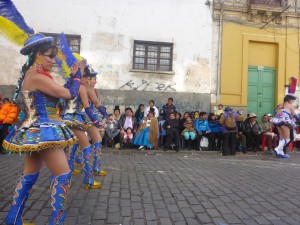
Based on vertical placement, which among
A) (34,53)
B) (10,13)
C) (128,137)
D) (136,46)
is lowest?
(128,137)

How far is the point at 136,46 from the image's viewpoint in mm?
15664

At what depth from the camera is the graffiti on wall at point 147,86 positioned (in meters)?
15.4

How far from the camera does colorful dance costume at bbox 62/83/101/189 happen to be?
17.3 ft

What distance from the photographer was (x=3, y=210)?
4.04 meters

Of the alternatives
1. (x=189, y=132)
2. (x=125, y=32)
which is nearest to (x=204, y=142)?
(x=189, y=132)

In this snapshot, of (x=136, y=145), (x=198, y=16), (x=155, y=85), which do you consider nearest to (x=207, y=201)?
(x=136, y=145)

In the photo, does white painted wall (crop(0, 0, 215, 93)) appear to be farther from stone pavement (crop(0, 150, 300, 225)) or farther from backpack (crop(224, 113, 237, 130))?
stone pavement (crop(0, 150, 300, 225))

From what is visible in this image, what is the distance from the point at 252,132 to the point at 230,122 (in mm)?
1493

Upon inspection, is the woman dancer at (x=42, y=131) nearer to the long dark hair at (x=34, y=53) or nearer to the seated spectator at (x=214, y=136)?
the long dark hair at (x=34, y=53)

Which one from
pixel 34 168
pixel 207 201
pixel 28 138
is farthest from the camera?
pixel 207 201

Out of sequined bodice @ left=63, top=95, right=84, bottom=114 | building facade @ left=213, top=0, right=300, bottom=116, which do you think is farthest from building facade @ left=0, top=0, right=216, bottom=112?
sequined bodice @ left=63, top=95, right=84, bottom=114

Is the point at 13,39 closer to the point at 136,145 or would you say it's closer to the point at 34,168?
the point at 34,168

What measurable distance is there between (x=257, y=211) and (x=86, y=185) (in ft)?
8.82

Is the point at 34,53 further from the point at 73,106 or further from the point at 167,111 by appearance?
the point at 167,111
